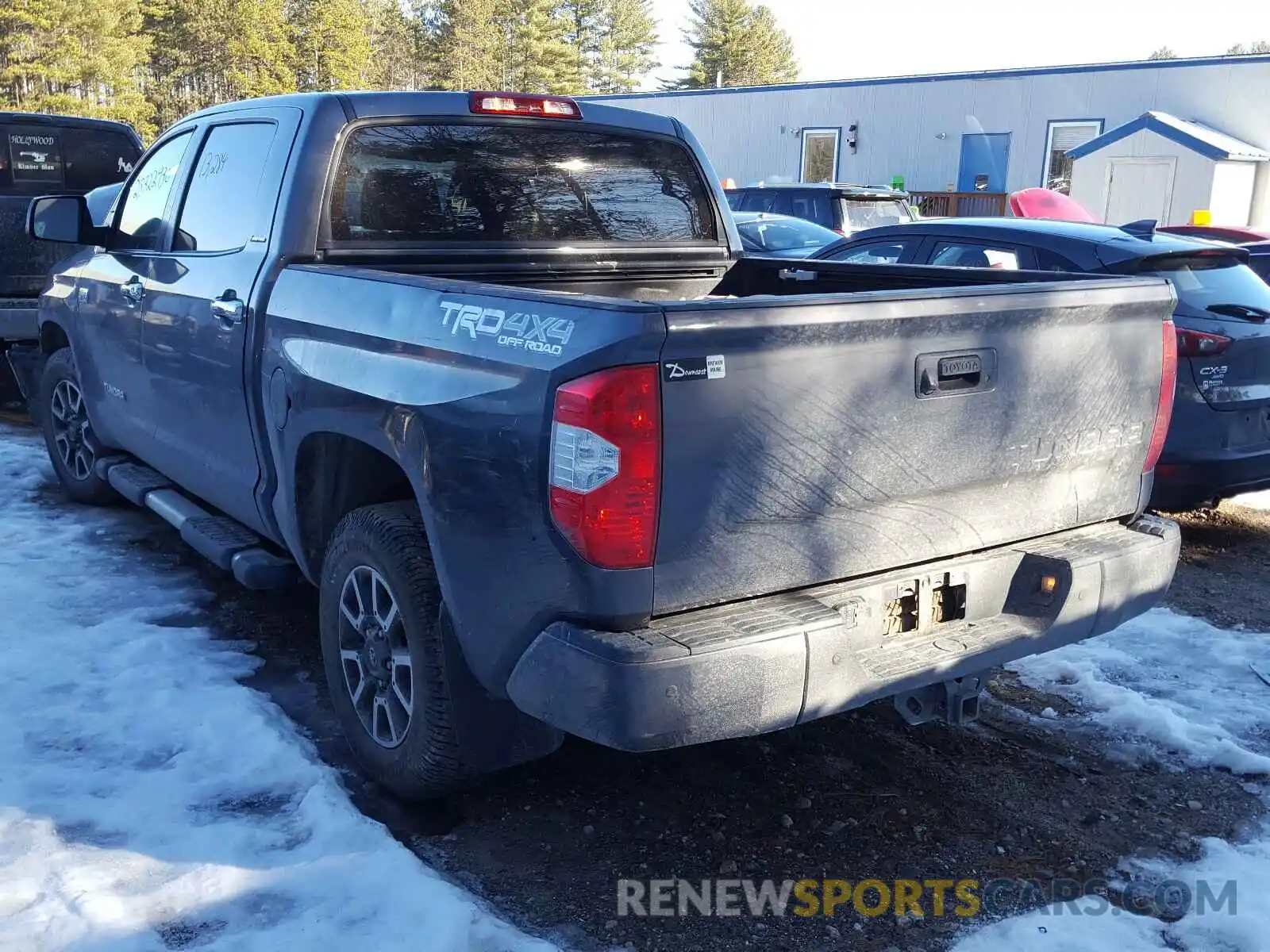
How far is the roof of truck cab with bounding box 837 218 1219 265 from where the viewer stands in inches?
237

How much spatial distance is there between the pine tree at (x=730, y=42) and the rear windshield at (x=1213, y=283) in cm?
7646

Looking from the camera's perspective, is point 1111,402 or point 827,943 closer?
point 827,943

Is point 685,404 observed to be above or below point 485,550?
above

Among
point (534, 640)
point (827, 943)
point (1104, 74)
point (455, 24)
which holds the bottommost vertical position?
point (827, 943)

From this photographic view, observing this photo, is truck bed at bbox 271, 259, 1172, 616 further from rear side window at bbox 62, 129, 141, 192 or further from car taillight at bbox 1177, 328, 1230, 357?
rear side window at bbox 62, 129, 141, 192

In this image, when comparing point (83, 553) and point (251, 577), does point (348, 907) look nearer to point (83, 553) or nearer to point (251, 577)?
point (251, 577)

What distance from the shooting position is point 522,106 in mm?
4340

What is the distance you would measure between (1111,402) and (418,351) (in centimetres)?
196

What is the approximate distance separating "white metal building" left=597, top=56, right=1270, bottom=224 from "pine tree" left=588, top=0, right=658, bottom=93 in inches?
1942

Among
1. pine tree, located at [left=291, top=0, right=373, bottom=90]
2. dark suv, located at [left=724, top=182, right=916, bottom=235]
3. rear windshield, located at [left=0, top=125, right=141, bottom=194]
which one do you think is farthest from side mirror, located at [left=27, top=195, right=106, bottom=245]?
pine tree, located at [left=291, top=0, right=373, bottom=90]

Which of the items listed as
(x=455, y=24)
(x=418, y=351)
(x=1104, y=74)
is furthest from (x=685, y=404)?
(x=455, y=24)

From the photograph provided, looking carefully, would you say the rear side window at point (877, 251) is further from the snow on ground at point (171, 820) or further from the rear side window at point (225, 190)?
the snow on ground at point (171, 820)

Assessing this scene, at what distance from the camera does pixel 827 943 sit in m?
2.89

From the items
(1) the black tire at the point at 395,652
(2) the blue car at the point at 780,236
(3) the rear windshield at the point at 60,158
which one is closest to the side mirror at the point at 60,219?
(1) the black tire at the point at 395,652
